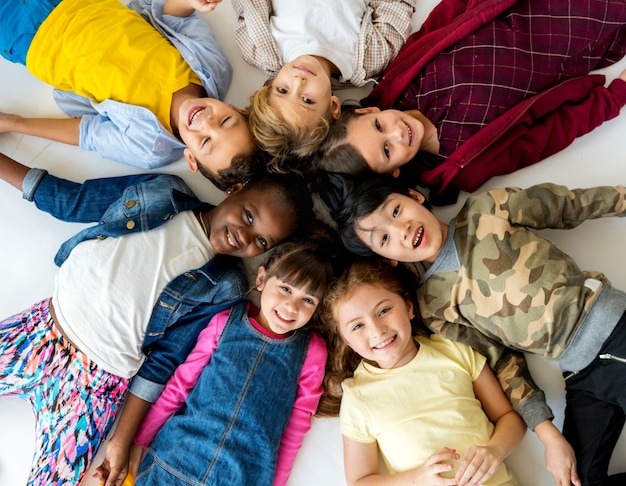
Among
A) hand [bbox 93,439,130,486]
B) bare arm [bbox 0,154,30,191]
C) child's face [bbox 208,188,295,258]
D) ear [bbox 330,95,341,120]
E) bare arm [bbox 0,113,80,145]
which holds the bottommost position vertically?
hand [bbox 93,439,130,486]

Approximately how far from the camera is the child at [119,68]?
121 cm

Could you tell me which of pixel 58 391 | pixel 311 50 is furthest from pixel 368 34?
pixel 58 391

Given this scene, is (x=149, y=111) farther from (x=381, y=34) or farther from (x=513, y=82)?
(x=513, y=82)

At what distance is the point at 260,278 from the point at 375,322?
0.30m

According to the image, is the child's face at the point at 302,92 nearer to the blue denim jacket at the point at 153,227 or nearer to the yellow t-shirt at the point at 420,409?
the blue denim jacket at the point at 153,227

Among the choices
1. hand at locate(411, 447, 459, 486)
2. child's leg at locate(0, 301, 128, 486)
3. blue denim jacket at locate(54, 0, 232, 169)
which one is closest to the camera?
hand at locate(411, 447, 459, 486)

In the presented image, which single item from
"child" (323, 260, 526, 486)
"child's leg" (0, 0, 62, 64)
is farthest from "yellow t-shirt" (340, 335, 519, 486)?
"child's leg" (0, 0, 62, 64)

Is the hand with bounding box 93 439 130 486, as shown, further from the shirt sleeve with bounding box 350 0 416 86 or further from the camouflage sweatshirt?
the shirt sleeve with bounding box 350 0 416 86

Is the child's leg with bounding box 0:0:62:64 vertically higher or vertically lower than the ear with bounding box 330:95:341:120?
higher

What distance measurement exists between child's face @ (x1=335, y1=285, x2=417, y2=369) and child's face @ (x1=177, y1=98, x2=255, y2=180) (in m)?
0.41

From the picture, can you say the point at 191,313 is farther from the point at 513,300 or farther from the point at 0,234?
the point at 513,300

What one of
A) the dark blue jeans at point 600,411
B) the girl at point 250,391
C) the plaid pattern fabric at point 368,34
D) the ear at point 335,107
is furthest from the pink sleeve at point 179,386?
the dark blue jeans at point 600,411

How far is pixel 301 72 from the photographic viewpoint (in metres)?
1.13

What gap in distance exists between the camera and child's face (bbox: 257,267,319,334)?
1113 millimetres
